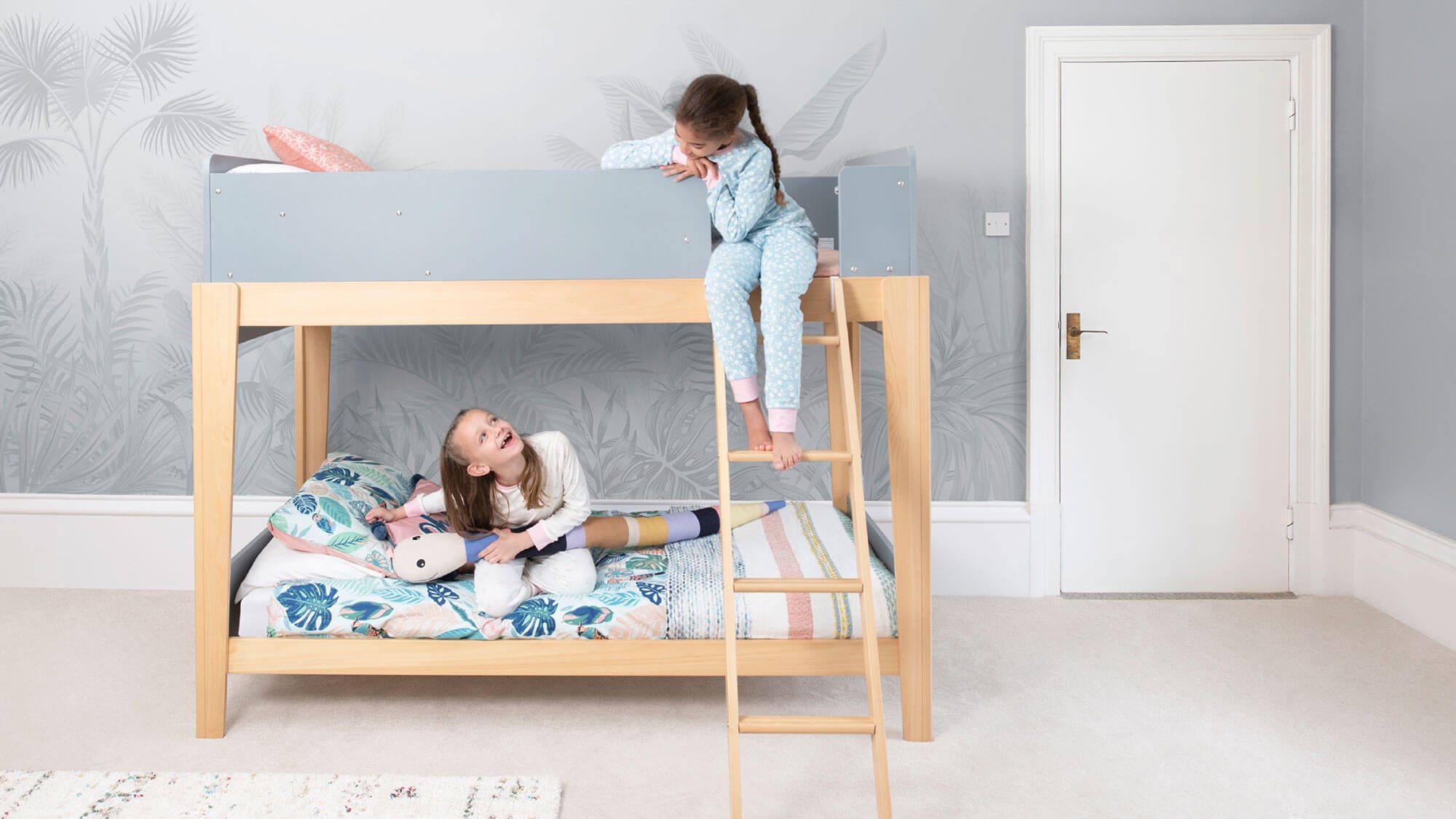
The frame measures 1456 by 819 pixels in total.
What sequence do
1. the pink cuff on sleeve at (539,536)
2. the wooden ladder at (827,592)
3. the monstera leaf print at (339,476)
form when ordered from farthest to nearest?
the monstera leaf print at (339,476) → the pink cuff on sleeve at (539,536) → the wooden ladder at (827,592)

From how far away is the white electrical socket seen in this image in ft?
10.3

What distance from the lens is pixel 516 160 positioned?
10.4 feet

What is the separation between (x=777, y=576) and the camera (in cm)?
234

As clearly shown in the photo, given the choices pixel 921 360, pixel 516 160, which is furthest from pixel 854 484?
pixel 516 160

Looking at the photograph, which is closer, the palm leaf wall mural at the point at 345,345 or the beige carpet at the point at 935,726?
the beige carpet at the point at 935,726

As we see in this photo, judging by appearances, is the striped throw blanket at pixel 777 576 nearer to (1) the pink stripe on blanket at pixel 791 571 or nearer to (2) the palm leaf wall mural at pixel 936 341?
(1) the pink stripe on blanket at pixel 791 571

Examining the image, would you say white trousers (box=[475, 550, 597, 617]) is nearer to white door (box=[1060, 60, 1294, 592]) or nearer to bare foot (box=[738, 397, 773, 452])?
bare foot (box=[738, 397, 773, 452])

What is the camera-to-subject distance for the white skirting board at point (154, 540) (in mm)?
3256

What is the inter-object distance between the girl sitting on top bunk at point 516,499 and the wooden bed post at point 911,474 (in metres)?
0.78

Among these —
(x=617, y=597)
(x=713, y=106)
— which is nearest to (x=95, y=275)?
(x=617, y=597)

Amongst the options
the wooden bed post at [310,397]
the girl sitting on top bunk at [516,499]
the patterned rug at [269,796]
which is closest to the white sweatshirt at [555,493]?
the girl sitting on top bunk at [516,499]

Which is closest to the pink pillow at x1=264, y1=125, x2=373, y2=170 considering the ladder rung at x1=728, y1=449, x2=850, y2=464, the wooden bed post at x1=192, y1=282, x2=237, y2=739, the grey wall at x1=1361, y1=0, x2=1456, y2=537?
the wooden bed post at x1=192, y1=282, x2=237, y2=739

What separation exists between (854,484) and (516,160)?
1.82m

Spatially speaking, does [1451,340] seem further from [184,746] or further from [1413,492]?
[184,746]
